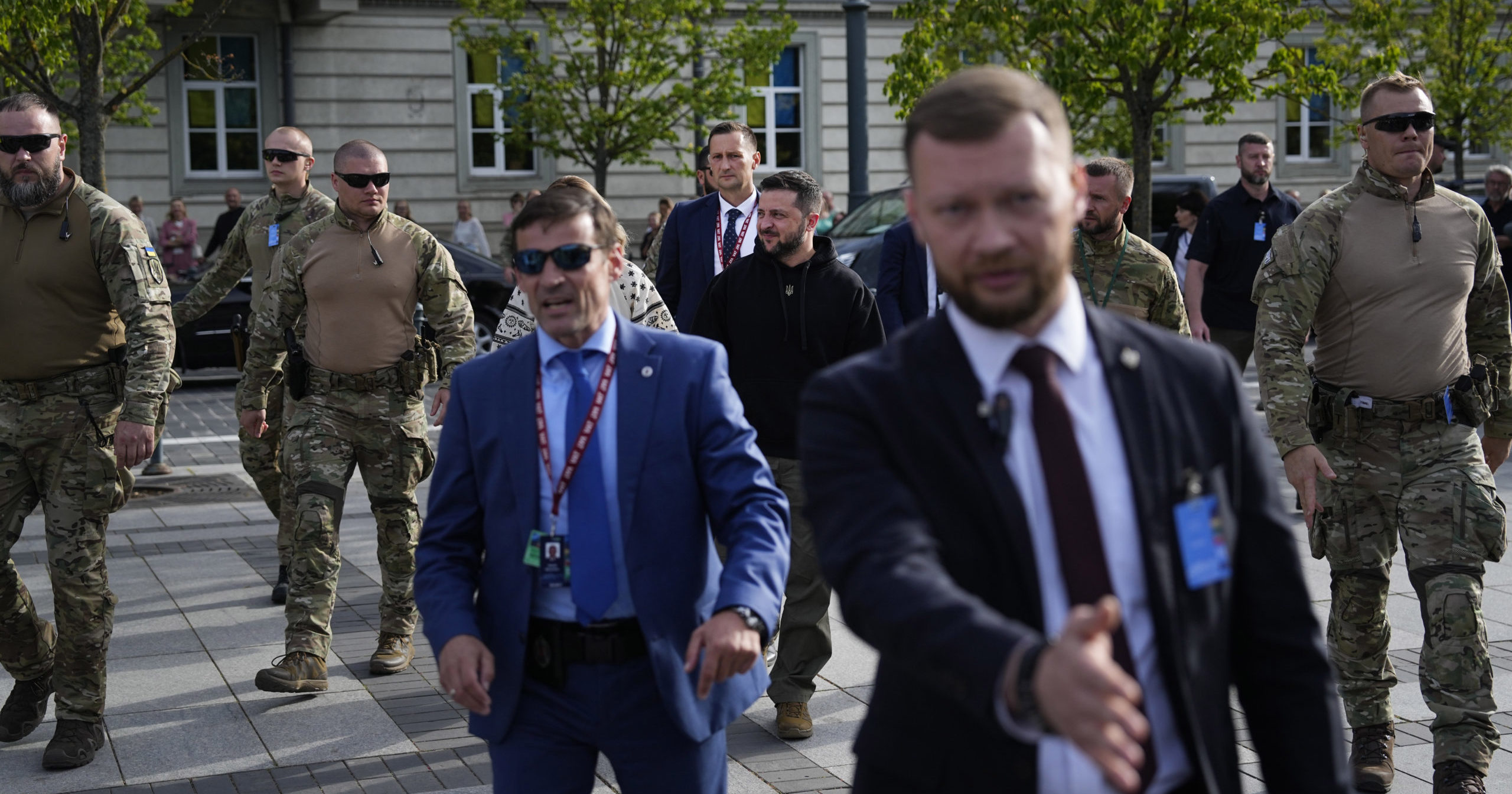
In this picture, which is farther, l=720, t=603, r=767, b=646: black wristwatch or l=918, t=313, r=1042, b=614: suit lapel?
l=720, t=603, r=767, b=646: black wristwatch

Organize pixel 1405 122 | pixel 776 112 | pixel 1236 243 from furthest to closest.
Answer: pixel 776 112 < pixel 1236 243 < pixel 1405 122

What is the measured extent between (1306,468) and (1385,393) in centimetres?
44

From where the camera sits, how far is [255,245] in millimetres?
8227

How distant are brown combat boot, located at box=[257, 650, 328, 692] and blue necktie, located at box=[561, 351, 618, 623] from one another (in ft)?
11.2

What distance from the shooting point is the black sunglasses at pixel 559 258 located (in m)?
3.26

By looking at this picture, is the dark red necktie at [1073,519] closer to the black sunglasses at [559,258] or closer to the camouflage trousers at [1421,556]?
the black sunglasses at [559,258]

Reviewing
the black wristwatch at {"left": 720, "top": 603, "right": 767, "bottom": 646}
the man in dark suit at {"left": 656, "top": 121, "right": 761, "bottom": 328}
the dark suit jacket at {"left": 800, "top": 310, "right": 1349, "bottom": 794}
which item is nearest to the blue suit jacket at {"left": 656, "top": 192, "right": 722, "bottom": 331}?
the man in dark suit at {"left": 656, "top": 121, "right": 761, "bottom": 328}

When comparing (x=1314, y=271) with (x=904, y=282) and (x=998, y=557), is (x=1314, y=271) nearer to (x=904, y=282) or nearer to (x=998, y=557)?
(x=904, y=282)

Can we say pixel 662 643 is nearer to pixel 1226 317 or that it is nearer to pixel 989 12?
pixel 1226 317

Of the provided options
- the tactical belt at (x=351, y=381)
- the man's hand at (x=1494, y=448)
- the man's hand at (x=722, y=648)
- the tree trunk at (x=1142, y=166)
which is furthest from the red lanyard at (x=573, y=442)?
the tree trunk at (x=1142, y=166)

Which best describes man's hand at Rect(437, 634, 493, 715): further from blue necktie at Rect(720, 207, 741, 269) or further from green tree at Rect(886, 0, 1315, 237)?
green tree at Rect(886, 0, 1315, 237)

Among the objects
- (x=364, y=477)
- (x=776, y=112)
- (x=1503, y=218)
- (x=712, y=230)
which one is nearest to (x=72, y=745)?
(x=364, y=477)

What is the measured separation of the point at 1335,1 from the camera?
96.8 ft

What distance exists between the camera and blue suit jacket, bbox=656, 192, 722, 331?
7.45 m
